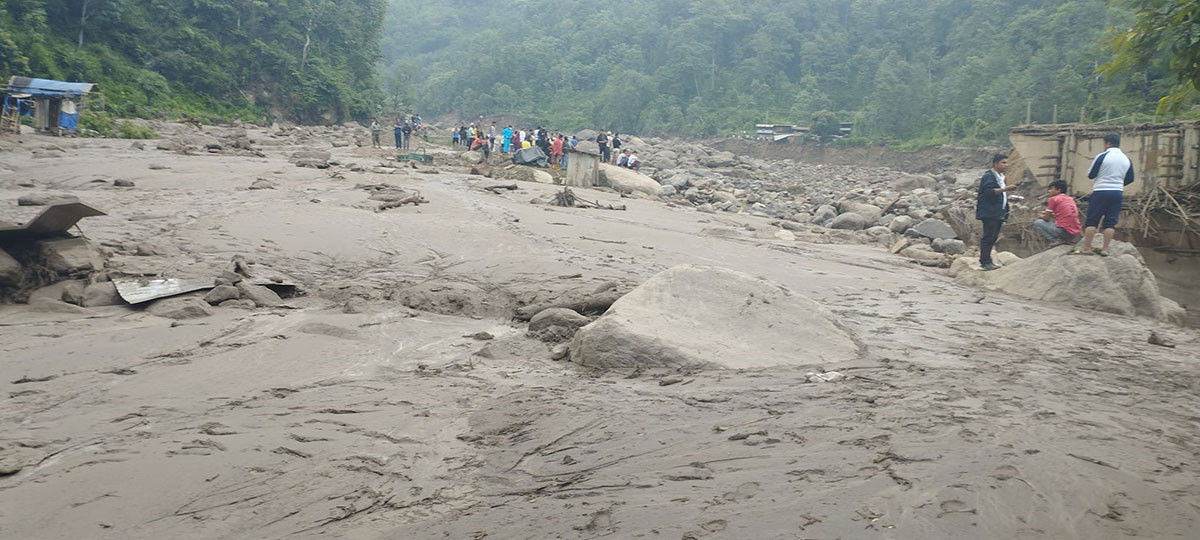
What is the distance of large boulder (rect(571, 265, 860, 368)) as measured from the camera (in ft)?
15.5

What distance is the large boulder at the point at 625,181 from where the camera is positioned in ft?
64.4

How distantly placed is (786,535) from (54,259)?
613 cm

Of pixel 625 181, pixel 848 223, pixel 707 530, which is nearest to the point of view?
pixel 707 530

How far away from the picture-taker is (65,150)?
1653 centimetres

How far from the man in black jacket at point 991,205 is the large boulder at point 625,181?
10.8m

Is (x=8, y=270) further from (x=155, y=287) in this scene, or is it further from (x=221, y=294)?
(x=221, y=294)

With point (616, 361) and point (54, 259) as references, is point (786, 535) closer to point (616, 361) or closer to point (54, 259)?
point (616, 361)

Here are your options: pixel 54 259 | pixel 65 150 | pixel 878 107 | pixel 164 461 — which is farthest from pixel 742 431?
pixel 878 107

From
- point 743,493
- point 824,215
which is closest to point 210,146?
point 824,215

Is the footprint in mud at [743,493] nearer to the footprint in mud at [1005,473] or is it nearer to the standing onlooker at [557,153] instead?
the footprint in mud at [1005,473]

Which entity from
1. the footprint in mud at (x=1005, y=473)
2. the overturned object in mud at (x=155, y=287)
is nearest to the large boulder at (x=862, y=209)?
the overturned object in mud at (x=155, y=287)

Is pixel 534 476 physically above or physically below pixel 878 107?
below

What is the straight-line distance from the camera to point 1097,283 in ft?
23.9

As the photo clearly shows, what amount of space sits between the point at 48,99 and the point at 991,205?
2290 centimetres
